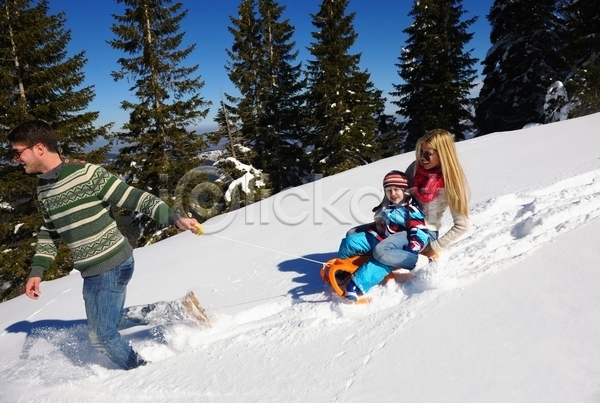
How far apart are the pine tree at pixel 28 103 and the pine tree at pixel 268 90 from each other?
8.71 metres

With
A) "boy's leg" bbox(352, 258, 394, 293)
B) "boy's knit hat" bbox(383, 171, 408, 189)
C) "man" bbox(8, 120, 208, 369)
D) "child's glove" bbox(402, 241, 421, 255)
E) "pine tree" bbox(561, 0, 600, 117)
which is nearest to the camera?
"man" bbox(8, 120, 208, 369)

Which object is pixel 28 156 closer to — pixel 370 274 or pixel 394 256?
pixel 370 274

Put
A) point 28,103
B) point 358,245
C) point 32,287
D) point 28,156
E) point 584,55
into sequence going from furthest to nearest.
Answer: point 584,55 < point 28,103 < point 358,245 < point 32,287 < point 28,156

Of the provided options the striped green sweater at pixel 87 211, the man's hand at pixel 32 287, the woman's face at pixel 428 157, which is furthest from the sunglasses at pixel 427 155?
the man's hand at pixel 32 287

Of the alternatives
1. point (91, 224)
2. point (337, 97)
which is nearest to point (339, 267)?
point (91, 224)

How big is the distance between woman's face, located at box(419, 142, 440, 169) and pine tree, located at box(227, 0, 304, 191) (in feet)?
50.6

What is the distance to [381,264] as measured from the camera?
284 centimetres

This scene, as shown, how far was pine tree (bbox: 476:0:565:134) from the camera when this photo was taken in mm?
17266

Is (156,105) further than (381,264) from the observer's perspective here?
Yes

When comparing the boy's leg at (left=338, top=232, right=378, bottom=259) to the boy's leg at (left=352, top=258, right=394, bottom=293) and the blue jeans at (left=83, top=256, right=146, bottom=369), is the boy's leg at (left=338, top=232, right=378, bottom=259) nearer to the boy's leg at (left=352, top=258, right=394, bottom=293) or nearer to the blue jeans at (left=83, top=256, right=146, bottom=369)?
the boy's leg at (left=352, top=258, right=394, bottom=293)

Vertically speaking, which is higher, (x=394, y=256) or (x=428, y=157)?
(x=428, y=157)

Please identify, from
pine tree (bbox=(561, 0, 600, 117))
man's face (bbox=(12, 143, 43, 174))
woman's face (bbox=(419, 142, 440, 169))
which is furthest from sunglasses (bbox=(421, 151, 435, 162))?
pine tree (bbox=(561, 0, 600, 117))

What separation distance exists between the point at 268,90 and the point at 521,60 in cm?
1321

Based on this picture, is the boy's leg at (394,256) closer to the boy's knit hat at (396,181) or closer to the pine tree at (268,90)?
the boy's knit hat at (396,181)
